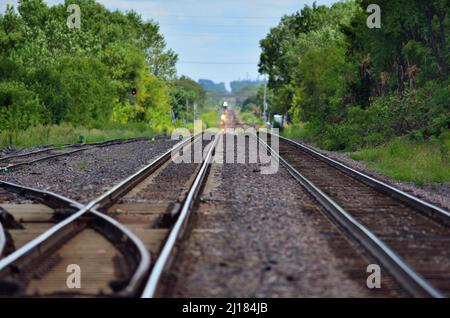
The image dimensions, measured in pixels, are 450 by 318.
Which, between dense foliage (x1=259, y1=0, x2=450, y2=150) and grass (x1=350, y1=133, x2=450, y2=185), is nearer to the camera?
grass (x1=350, y1=133, x2=450, y2=185)

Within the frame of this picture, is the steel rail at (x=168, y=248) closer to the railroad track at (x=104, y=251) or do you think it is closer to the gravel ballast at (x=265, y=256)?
the railroad track at (x=104, y=251)

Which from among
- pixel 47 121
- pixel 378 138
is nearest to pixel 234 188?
pixel 378 138

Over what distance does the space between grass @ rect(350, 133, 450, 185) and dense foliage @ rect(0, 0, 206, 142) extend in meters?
21.6

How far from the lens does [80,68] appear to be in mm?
51344

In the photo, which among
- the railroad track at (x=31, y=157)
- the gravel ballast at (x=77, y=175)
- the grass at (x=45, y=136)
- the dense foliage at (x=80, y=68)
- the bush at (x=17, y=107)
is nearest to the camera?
the gravel ballast at (x=77, y=175)

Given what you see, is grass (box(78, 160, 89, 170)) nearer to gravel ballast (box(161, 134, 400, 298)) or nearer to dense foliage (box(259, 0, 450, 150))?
gravel ballast (box(161, 134, 400, 298))

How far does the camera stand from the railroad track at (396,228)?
652cm

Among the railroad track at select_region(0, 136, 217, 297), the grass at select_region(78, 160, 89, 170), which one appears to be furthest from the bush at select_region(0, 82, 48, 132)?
the railroad track at select_region(0, 136, 217, 297)

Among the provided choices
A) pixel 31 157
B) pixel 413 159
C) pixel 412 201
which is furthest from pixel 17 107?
pixel 412 201

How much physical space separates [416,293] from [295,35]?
84562 mm

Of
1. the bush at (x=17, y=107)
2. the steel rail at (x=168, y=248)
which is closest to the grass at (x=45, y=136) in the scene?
the bush at (x=17, y=107)

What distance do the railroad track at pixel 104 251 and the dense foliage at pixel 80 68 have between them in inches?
1073

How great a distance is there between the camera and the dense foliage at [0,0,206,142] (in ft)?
134
